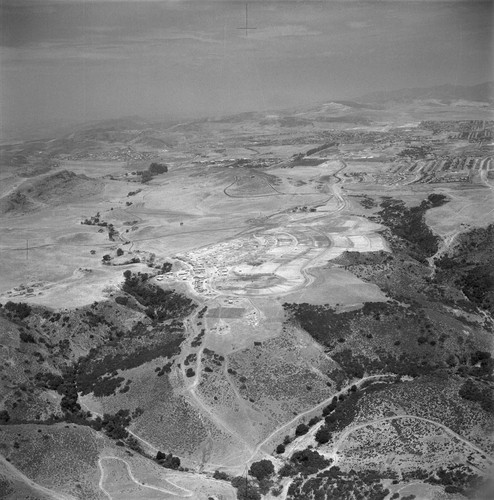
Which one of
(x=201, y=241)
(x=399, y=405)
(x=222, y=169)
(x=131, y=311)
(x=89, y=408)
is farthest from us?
(x=222, y=169)

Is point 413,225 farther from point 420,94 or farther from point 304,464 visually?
point 420,94

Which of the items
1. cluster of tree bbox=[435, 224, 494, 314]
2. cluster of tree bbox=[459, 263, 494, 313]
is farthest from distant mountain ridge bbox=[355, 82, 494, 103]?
cluster of tree bbox=[459, 263, 494, 313]

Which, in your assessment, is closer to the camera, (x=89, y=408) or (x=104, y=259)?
(x=89, y=408)

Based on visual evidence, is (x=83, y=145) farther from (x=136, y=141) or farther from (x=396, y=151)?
(x=396, y=151)

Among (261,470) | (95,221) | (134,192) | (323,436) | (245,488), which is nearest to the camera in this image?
(245,488)

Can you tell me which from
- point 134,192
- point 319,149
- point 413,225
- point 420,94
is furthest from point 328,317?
point 420,94

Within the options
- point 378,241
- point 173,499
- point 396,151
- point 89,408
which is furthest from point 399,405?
point 396,151
